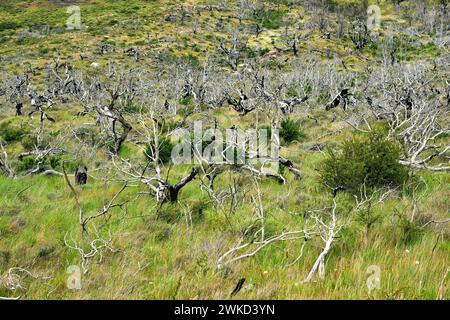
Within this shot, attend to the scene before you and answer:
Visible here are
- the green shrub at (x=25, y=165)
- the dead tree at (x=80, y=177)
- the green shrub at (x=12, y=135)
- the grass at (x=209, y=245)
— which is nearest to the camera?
the grass at (x=209, y=245)

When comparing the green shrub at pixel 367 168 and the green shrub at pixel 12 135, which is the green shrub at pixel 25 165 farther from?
the green shrub at pixel 367 168

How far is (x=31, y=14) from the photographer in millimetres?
66500

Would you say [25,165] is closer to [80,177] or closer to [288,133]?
[80,177]

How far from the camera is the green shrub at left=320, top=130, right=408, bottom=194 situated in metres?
5.17

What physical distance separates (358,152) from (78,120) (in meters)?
12.4

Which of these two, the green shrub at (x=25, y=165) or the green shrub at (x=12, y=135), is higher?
the green shrub at (x=25, y=165)

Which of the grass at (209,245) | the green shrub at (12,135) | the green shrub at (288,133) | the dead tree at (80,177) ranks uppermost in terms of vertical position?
the grass at (209,245)

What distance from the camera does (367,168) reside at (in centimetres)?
525

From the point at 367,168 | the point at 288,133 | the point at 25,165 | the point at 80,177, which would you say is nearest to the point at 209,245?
the point at 367,168

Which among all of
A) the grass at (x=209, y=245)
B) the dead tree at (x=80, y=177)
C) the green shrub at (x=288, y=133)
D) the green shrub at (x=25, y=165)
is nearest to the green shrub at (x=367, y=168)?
the grass at (x=209, y=245)

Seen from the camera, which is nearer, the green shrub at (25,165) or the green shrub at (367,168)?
the green shrub at (367,168)

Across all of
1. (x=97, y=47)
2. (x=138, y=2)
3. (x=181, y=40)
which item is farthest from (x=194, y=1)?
(x=97, y=47)

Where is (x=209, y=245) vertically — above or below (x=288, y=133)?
above

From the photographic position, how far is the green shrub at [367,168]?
204 inches
